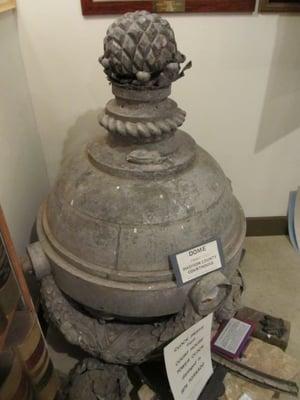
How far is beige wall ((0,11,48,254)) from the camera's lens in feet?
3.89

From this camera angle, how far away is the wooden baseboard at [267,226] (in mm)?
1896

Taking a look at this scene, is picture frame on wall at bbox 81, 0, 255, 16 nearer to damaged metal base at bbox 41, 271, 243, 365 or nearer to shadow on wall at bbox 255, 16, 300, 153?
shadow on wall at bbox 255, 16, 300, 153

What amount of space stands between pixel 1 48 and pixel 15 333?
902 mm

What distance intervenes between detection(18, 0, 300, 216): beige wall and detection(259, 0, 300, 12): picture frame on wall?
0.03 meters

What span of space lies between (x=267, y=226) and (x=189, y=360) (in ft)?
3.60

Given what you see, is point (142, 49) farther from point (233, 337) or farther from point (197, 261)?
point (233, 337)

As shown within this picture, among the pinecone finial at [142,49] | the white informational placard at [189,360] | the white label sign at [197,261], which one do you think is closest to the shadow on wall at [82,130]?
the pinecone finial at [142,49]

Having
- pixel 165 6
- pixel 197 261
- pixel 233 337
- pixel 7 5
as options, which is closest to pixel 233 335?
pixel 233 337

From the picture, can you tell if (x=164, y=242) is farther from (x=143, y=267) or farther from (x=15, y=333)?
(x=15, y=333)

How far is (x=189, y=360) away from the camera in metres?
1.00

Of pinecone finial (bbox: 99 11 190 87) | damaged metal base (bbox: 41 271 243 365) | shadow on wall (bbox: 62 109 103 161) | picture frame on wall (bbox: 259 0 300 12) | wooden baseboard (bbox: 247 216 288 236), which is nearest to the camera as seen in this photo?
pinecone finial (bbox: 99 11 190 87)

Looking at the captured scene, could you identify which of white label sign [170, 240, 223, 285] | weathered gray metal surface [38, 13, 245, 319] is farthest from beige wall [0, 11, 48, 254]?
white label sign [170, 240, 223, 285]

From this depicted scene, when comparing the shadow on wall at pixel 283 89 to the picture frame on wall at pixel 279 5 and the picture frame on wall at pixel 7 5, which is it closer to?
the picture frame on wall at pixel 279 5

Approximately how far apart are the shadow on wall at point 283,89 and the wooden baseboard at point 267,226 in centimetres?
42
